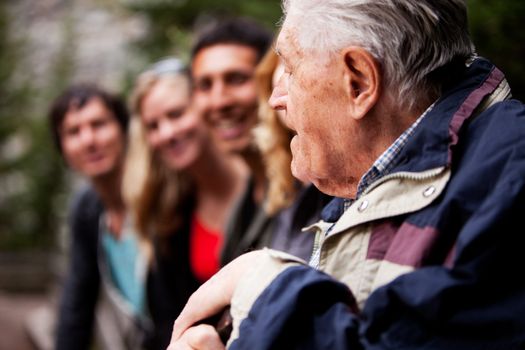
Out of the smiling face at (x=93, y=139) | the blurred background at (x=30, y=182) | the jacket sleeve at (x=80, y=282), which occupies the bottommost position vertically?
the blurred background at (x=30, y=182)

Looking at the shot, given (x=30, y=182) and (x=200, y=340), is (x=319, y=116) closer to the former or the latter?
→ (x=200, y=340)

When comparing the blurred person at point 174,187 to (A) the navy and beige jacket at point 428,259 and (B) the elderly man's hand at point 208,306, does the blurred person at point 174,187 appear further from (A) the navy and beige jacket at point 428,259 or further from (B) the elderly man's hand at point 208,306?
(A) the navy and beige jacket at point 428,259

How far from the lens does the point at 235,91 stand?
12.0 feet

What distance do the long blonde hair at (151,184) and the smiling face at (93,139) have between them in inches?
18.6

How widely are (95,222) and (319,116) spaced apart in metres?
3.32

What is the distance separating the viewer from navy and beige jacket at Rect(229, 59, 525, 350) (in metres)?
1.22

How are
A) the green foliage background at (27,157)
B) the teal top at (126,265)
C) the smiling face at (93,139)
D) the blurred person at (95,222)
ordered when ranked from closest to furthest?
the teal top at (126,265) → the blurred person at (95,222) → the smiling face at (93,139) → the green foliage background at (27,157)

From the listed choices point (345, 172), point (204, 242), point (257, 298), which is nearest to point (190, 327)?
point (257, 298)

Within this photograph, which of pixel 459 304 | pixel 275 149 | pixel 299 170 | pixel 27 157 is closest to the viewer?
pixel 459 304

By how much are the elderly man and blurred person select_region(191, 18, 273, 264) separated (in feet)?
6.45

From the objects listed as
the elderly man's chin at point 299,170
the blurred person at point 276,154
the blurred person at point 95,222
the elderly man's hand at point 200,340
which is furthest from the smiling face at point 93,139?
the elderly man's hand at point 200,340

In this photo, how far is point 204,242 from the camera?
372 centimetres

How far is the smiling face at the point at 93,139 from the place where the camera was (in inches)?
187

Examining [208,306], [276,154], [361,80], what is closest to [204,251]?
[276,154]
